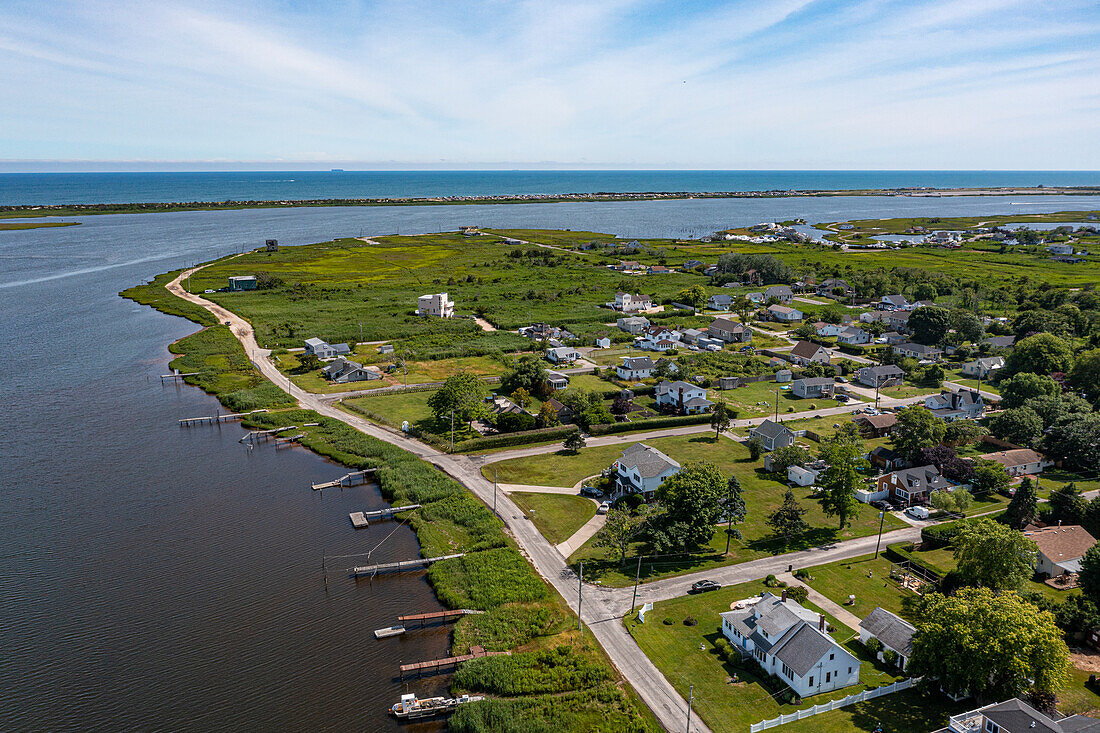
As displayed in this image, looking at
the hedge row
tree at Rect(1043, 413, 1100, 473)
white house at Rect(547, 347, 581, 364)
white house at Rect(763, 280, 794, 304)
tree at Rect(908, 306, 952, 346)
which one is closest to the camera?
tree at Rect(1043, 413, 1100, 473)

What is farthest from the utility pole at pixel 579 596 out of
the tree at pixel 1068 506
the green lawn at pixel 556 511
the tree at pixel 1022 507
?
the tree at pixel 1068 506

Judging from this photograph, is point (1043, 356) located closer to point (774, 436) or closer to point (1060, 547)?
point (774, 436)

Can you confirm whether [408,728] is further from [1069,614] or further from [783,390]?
[783,390]

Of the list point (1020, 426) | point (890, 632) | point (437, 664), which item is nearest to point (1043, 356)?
point (1020, 426)

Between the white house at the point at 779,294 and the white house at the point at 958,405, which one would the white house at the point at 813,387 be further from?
the white house at the point at 779,294

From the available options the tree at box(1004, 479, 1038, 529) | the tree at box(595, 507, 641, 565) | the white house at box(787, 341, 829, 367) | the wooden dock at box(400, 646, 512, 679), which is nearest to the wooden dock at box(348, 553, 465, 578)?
the wooden dock at box(400, 646, 512, 679)

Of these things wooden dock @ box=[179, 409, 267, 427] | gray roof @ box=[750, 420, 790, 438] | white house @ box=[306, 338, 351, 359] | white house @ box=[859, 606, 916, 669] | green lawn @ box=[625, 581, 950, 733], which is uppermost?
white house @ box=[306, 338, 351, 359]

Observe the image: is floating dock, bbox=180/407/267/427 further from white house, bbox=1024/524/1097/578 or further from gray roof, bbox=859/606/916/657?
white house, bbox=1024/524/1097/578
